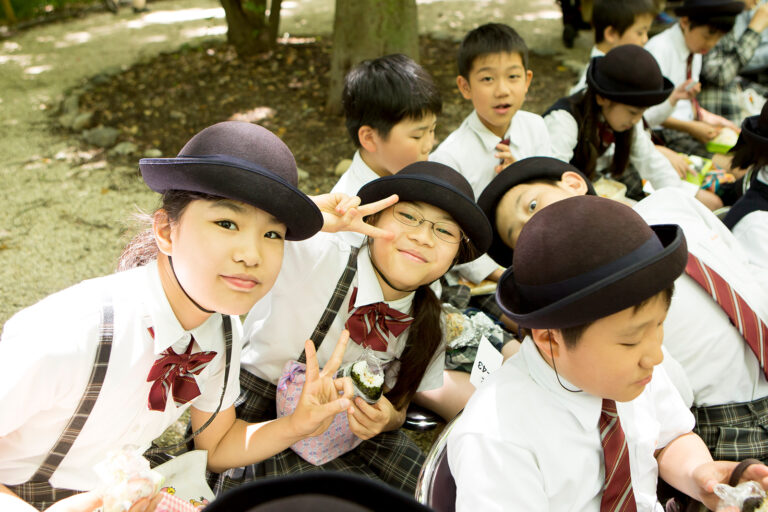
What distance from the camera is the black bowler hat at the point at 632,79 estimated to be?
12.3ft

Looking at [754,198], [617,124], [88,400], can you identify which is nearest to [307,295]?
[88,400]

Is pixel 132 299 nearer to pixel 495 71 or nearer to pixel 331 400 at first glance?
pixel 331 400

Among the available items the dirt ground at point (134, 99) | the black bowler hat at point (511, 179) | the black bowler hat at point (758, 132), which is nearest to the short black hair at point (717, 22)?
the dirt ground at point (134, 99)

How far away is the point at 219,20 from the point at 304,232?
8436 millimetres

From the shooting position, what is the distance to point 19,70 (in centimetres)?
750

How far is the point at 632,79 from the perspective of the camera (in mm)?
3752

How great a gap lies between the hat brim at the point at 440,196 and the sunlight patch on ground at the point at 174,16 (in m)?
8.21

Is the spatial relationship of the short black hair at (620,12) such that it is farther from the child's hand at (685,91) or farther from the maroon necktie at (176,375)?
the maroon necktie at (176,375)

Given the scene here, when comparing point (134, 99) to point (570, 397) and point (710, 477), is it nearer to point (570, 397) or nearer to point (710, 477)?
point (570, 397)

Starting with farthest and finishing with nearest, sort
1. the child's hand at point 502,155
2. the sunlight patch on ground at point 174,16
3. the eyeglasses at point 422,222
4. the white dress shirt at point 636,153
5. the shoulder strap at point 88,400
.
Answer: the sunlight patch on ground at point 174,16
the white dress shirt at point 636,153
the child's hand at point 502,155
the eyeglasses at point 422,222
the shoulder strap at point 88,400

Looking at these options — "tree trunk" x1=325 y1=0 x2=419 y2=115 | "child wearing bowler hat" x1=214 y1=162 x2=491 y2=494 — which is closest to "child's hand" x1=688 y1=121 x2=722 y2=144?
"tree trunk" x1=325 y1=0 x2=419 y2=115

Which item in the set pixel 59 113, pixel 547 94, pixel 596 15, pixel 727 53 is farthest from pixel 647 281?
pixel 59 113

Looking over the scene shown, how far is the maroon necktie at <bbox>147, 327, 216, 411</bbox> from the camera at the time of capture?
5.88 ft

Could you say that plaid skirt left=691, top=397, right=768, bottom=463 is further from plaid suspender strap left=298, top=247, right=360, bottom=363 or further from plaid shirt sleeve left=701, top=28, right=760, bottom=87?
plaid shirt sleeve left=701, top=28, right=760, bottom=87
